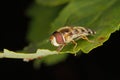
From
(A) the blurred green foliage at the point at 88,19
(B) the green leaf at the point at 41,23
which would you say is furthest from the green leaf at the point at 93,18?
(B) the green leaf at the point at 41,23

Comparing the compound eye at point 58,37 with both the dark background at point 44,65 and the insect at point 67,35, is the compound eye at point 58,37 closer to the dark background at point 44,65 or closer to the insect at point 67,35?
the insect at point 67,35

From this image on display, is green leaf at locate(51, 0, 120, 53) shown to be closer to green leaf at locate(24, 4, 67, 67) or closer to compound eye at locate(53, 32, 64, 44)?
compound eye at locate(53, 32, 64, 44)

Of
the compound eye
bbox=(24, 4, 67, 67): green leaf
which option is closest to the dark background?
bbox=(24, 4, 67, 67): green leaf

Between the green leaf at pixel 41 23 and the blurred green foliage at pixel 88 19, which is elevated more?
the green leaf at pixel 41 23

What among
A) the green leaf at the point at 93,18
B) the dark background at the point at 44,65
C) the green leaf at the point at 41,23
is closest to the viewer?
the green leaf at the point at 93,18

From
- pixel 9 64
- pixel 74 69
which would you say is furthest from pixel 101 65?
pixel 9 64

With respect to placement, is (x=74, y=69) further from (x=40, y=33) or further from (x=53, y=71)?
(x=40, y=33)
